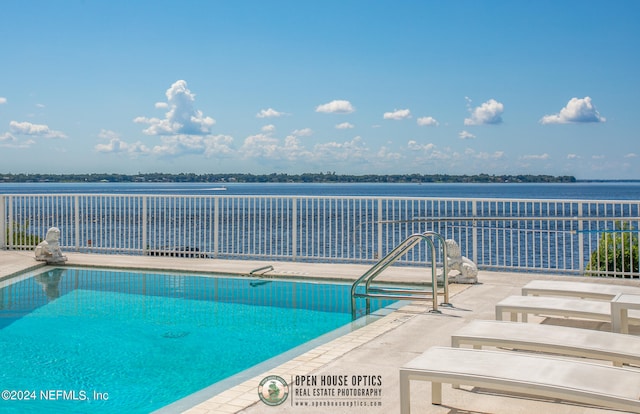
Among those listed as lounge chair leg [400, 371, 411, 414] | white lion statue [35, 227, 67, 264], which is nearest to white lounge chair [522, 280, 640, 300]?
lounge chair leg [400, 371, 411, 414]

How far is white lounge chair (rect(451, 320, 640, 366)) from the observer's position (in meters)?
3.64

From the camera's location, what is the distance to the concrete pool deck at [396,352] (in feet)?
12.1

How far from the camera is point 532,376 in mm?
3094

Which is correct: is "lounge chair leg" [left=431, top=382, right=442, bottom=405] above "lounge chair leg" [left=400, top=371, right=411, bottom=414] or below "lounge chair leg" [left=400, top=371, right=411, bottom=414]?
below

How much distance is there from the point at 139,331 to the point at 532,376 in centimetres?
451

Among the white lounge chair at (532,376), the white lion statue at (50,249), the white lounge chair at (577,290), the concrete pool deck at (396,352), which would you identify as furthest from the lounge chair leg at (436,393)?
the white lion statue at (50,249)

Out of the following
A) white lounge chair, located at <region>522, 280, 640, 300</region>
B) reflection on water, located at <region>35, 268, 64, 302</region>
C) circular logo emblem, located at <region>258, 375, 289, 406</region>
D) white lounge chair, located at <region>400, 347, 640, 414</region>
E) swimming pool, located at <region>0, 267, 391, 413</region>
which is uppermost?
white lounge chair, located at <region>400, 347, 640, 414</region>

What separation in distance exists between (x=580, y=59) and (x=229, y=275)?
4362 centimetres

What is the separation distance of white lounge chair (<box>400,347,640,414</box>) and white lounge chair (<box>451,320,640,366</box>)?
41cm

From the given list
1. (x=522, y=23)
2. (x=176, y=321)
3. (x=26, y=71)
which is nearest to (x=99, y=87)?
(x=26, y=71)

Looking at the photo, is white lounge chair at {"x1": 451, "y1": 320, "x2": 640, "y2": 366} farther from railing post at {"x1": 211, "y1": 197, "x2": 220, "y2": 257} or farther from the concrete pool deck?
railing post at {"x1": 211, "y1": 197, "x2": 220, "y2": 257}

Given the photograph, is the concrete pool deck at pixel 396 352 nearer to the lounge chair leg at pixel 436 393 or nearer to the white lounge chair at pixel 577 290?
the lounge chair leg at pixel 436 393

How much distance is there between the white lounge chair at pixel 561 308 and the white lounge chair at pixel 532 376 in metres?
1.72

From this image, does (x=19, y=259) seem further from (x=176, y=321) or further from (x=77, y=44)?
(x=77, y=44)
